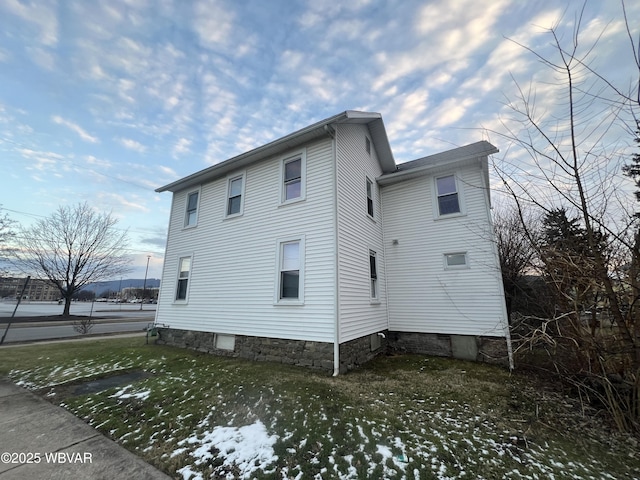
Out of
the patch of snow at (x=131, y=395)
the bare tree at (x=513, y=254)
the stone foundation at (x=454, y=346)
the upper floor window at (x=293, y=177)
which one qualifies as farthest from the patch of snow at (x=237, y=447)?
the bare tree at (x=513, y=254)

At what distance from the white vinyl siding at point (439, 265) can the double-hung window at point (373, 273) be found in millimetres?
876

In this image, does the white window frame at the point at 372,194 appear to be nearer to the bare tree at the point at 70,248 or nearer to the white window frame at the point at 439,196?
the white window frame at the point at 439,196

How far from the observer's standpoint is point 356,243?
7.50 meters

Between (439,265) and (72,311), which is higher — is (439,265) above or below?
above

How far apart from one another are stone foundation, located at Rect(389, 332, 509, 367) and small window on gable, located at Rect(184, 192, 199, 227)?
8776 millimetres

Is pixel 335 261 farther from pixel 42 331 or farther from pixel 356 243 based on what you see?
pixel 42 331

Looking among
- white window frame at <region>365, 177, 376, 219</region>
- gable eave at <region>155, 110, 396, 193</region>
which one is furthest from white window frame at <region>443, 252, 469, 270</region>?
gable eave at <region>155, 110, 396, 193</region>

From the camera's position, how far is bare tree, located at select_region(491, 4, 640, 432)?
2881 mm

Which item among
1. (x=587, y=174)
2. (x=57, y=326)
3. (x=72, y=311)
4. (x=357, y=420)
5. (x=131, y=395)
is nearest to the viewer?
(x=587, y=174)

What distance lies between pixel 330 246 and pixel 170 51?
30.2 ft

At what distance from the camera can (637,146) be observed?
9.55 ft

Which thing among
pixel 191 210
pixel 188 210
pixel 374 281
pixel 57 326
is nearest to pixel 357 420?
pixel 374 281

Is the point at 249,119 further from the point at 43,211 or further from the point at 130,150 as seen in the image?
the point at 43,211

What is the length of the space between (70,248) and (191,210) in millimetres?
19900
